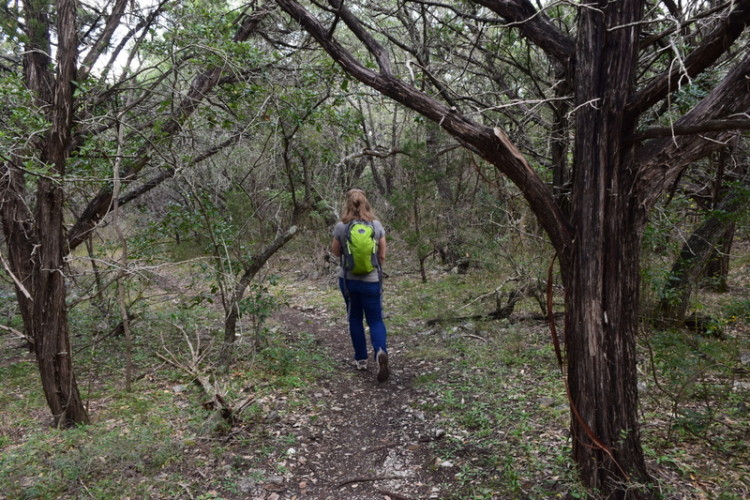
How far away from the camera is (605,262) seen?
8.50ft

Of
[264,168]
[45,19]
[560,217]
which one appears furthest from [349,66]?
[264,168]

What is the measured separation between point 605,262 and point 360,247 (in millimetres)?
2896

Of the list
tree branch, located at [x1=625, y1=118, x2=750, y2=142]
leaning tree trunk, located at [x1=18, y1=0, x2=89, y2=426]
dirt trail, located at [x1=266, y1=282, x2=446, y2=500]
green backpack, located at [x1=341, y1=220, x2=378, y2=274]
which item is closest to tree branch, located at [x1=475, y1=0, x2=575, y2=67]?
tree branch, located at [x1=625, y1=118, x2=750, y2=142]

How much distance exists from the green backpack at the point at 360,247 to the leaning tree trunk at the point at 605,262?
2.67 meters

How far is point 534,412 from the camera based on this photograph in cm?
419

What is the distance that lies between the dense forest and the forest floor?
1.0 inches

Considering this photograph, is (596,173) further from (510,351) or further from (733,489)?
(510,351)

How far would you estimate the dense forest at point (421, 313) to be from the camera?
2592 millimetres

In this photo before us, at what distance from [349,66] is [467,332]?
457 centimetres

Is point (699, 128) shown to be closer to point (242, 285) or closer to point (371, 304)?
point (371, 304)

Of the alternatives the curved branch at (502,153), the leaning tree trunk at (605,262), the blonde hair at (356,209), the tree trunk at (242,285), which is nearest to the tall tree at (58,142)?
the tree trunk at (242,285)

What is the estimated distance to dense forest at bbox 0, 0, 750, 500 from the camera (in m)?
2.59

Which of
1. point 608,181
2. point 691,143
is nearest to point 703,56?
point 691,143

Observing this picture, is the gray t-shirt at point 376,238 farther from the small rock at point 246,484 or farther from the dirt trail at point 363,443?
the small rock at point 246,484
